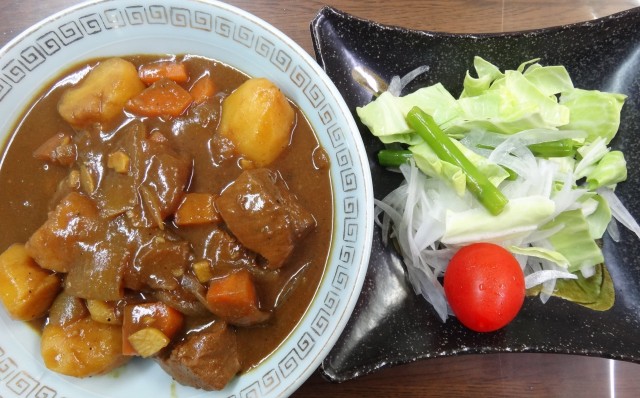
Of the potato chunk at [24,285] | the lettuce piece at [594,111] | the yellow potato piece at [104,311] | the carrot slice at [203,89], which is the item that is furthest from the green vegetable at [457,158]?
the potato chunk at [24,285]

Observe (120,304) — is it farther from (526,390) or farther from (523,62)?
(523,62)

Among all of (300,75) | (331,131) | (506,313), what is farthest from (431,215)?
(300,75)

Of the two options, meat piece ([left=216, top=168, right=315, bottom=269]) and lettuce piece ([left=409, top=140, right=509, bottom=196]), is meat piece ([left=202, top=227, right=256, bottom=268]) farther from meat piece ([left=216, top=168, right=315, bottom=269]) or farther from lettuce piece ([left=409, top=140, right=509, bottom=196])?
lettuce piece ([left=409, top=140, right=509, bottom=196])

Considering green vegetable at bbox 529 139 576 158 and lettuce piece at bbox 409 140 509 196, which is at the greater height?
lettuce piece at bbox 409 140 509 196

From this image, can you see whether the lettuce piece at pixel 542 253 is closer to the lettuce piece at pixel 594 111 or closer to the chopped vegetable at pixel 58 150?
the lettuce piece at pixel 594 111

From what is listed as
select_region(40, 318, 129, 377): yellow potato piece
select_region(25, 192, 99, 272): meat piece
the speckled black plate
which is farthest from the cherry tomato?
select_region(25, 192, 99, 272): meat piece

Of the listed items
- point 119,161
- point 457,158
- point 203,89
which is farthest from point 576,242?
point 119,161
